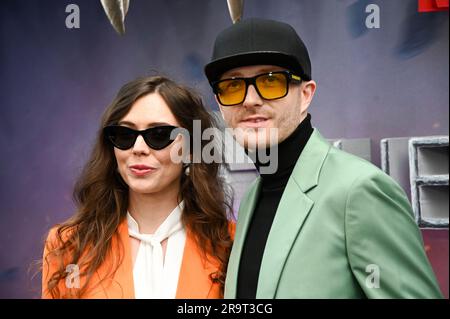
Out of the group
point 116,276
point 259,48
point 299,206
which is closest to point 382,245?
point 299,206

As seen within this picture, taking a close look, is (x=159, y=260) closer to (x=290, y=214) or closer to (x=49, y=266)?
(x=49, y=266)

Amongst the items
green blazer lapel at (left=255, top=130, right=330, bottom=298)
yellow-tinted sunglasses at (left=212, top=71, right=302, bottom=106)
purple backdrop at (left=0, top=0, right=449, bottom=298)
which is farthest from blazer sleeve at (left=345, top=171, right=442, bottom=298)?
purple backdrop at (left=0, top=0, right=449, bottom=298)

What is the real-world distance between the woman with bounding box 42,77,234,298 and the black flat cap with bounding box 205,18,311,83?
0.38 m

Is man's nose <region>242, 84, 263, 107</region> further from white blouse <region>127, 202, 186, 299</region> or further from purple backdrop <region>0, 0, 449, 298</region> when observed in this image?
purple backdrop <region>0, 0, 449, 298</region>

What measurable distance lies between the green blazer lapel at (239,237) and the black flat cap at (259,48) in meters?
0.45

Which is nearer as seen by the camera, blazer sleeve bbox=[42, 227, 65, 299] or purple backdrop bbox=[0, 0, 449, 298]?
blazer sleeve bbox=[42, 227, 65, 299]

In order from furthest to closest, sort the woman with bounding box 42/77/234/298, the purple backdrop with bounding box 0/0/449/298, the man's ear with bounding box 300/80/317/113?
the purple backdrop with bounding box 0/0/449/298, the woman with bounding box 42/77/234/298, the man's ear with bounding box 300/80/317/113

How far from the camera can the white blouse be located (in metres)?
1.77

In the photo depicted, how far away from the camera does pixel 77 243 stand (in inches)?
74.7

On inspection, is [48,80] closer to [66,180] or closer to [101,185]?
[66,180]

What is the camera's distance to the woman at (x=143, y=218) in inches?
71.0

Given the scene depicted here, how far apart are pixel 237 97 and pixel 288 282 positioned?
630mm

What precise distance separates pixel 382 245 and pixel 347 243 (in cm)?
9
